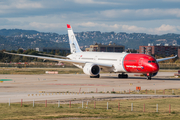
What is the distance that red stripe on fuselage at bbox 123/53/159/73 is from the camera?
63.4 meters

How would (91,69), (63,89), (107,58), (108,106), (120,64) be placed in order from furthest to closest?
(107,58) < (120,64) < (91,69) < (63,89) < (108,106)

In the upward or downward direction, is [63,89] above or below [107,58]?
below

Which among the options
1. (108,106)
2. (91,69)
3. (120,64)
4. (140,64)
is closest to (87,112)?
(108,106)

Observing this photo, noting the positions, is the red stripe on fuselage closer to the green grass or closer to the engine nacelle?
the engine nacelle

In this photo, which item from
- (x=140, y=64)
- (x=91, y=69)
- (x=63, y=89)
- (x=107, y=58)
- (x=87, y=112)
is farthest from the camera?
(x=107, y=58)

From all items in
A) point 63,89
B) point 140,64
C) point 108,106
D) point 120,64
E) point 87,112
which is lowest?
point 87,112

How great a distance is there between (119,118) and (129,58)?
4259 centimetres

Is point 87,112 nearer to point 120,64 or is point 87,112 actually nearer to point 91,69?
point 91,69

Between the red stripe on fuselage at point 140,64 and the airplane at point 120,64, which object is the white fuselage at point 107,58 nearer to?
the airplane at point 120,64

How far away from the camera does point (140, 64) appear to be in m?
64.3

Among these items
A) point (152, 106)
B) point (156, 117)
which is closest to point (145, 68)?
point (152, 106)

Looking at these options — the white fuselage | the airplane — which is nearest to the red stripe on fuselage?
the airplane

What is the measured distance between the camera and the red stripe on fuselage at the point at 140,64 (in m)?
63.4

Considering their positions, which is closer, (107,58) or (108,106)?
(108,106)
